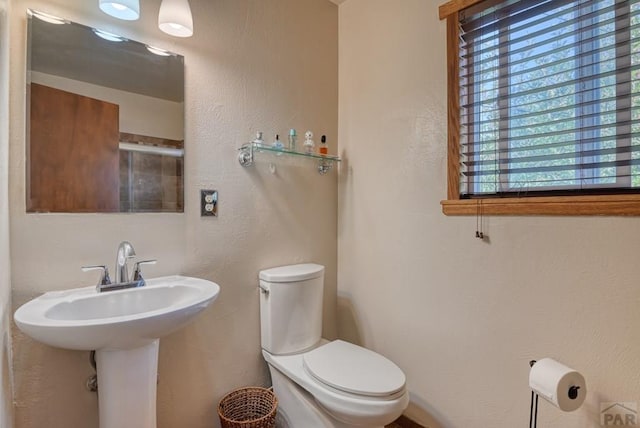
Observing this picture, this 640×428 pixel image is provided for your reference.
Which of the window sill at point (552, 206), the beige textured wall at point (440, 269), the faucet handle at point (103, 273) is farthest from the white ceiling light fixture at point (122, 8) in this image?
Answer: the window sill at point (552, 206)

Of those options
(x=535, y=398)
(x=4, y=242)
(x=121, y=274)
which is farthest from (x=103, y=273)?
(x=535, y=398)

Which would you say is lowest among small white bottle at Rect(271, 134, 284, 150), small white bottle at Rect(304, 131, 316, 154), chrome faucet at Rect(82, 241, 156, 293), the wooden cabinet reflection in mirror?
chrome faucet at Rect(82, 241, 156, 293)

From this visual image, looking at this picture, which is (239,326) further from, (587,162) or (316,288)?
(587,162)

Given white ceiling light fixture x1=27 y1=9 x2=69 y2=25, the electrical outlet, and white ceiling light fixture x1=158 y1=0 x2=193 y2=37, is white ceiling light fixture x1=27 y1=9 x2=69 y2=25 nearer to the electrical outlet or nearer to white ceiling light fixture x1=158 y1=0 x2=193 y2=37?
white ceiling light fixture x1=158 y1=0 x2=193 y2=37

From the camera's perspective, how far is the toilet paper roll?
3.31 ft

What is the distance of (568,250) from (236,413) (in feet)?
5.22

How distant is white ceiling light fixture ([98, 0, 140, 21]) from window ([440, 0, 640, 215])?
4.32 ft

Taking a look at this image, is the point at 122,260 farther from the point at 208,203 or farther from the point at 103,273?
the point at 208,203

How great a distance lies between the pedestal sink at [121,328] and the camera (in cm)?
88

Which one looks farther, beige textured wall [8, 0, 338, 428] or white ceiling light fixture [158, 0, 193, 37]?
white ceiling light fixture [158, 0, 193, 37]

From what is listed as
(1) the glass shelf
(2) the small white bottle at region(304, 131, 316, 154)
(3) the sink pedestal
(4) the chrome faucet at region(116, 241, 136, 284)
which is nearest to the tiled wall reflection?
(4) the chrome faucet at region(116, 241, 136, 284)

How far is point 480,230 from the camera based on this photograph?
1.38m

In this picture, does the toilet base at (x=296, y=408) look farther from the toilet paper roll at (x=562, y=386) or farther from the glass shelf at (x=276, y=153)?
the glass shelf at (x=276, y=153)

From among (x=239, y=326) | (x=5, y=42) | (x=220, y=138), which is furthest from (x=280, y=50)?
(x=239, y=326)
